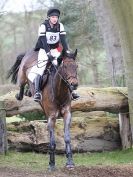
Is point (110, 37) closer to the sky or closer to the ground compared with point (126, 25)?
closer to the ground

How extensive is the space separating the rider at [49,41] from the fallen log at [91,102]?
6.64 feet

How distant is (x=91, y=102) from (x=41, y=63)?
244 cm

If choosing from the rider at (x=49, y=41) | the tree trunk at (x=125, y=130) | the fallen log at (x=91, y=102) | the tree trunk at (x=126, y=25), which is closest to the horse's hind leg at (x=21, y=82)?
the fallen log at (x=91, y=102)

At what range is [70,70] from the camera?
8.02 meters

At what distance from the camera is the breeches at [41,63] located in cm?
899

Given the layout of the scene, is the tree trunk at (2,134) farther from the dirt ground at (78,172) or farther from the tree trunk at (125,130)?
the tree trunk at (125,130)

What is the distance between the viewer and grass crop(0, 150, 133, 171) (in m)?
9.37

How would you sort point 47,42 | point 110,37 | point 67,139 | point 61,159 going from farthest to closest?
1. point 110,37
2. point 61,159
3. point 47,42
4. point 67,139

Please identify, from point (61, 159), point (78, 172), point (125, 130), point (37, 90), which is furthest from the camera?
point (125, 130)

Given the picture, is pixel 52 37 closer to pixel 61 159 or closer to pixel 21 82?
pixel 21 82

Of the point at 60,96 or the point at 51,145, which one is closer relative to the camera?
the point at 51,145

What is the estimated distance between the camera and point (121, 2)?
9.59 metres

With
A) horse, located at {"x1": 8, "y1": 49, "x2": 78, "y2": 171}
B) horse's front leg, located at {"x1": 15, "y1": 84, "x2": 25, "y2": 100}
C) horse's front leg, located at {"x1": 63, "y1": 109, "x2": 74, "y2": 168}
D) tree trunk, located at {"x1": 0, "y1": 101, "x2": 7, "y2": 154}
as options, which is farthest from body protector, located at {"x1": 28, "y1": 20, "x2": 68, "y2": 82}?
tree trunk, located at {"x1": 0, "y1": 101, "x2": 7, "y2": 154}

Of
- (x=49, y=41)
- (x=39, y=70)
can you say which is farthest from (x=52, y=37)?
(x=39, y=70)
